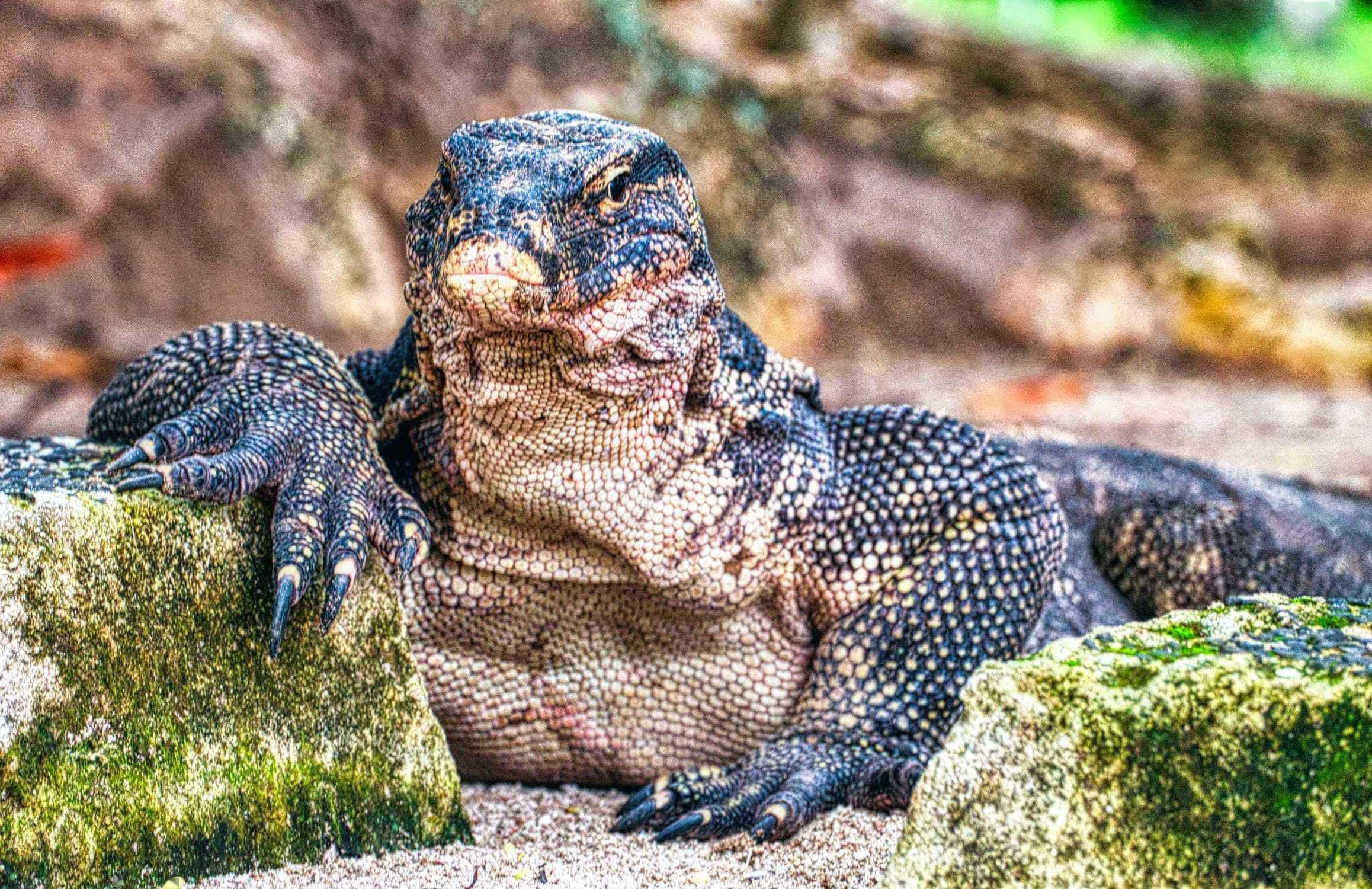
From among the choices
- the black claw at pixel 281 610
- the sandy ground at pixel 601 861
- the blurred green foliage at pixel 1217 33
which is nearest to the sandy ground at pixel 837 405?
the sandy ground at pixel 601 861

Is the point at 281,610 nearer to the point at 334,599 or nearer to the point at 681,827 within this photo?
the point at 334,599

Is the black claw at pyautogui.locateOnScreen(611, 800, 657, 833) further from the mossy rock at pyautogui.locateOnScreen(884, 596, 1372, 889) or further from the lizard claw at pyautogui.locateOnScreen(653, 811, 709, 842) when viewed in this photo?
the mossy rock at pyautogui.locateOnScreen(884, 596, 1372, 889)

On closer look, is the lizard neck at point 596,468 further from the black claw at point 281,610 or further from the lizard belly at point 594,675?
the black claw at point 281,610

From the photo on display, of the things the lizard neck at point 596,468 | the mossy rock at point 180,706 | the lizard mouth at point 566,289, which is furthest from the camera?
the lizard neck at point 596,468

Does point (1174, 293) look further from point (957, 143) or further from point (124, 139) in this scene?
point (124, 139)

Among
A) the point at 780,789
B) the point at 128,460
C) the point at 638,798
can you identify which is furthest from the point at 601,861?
the point at 128,460

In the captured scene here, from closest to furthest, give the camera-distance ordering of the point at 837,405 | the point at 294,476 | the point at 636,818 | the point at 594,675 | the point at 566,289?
the point at 566,289, the point at 294,476, the point at 636,818, the point at 594,675, the point at 837,405

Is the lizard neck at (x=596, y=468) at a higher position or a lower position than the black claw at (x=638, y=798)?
higher
